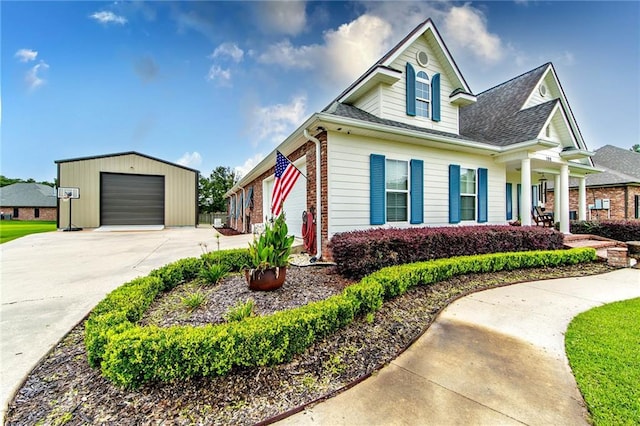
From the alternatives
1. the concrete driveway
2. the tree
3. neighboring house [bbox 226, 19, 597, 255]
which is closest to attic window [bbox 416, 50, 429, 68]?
neighboring house [bbox 226, 19, 597, 255]

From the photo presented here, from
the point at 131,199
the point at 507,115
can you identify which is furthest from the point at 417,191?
the point at 131,199

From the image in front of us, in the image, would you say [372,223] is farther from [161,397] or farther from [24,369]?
[24,369]

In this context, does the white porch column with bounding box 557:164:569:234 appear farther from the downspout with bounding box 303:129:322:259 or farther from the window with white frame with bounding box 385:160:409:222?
the downspout with bounding box 303:129:322:259

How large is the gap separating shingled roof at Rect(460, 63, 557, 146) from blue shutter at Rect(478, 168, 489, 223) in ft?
3.70

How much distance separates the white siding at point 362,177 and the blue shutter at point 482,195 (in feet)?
3.54

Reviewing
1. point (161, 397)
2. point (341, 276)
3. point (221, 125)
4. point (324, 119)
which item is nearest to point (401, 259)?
point (341, 276)

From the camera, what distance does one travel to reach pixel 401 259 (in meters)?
5.18

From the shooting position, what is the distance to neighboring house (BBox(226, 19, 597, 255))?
621cm

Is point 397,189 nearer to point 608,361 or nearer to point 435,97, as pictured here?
point 435,97

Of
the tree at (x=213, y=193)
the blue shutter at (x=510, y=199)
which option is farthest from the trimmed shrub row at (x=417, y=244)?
the tree at (x=213, y=193)

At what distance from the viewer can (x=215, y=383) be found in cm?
220

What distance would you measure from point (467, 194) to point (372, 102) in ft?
13.3

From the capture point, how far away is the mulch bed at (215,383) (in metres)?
1.91

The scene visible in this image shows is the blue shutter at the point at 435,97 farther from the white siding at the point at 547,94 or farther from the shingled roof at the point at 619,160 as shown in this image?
the shingled roof at the point at 619,160
